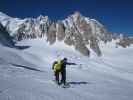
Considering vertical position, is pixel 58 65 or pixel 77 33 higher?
pixel 77 33

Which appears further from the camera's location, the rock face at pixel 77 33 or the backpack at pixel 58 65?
the rock face at pixel 77 33

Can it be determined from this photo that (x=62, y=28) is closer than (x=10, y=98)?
No

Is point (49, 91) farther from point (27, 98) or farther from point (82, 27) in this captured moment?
point (82, 27)

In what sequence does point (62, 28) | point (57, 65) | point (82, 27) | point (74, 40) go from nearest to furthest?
1. point (57, 65)
2. point (74, 40)
3. point (62, 28)
4. point (82, 27)

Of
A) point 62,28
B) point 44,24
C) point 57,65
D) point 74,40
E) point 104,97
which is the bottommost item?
point 104,97

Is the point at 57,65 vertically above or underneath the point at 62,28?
underneath

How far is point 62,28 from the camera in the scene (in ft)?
323

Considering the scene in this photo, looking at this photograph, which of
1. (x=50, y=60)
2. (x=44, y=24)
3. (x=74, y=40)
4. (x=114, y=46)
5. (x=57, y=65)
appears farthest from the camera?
(x=44, y=24)

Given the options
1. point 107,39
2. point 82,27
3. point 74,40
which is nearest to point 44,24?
point 82,27

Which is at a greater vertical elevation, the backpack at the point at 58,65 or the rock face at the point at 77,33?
the rock face at the point at 77,33

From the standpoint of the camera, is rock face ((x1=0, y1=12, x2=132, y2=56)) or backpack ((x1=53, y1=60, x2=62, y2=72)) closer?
backpack ((x1=53, y1=60, x2=62, y2=72))

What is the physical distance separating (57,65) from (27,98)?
15.3 ft

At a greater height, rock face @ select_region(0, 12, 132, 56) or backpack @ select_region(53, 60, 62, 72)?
rock face @ select_region(0, 12, 132, 56)

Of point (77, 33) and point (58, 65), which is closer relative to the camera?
point (58, 65)
